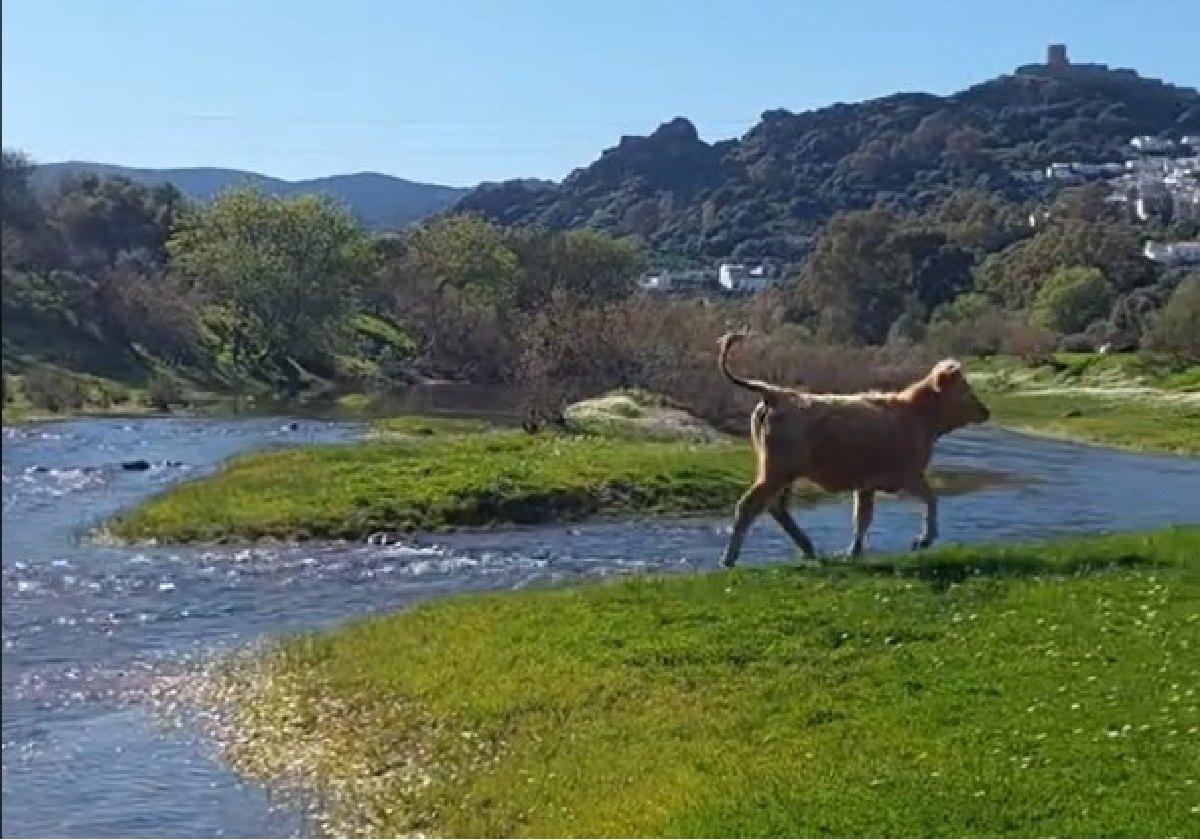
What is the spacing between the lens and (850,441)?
21.2 metres

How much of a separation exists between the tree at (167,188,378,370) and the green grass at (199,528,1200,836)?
6122 cm

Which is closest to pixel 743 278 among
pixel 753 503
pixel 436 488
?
pixel 436 488

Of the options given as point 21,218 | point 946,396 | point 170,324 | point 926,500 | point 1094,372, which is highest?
point 21,218

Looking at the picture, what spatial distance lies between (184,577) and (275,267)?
59.7 meters

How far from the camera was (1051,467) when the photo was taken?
49.3 meters

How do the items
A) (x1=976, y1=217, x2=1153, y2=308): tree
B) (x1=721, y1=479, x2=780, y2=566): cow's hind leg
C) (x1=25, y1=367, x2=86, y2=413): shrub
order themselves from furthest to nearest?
(x1=976, y1=217, x2=1153, y2=308): tree
(x1=721, y1=479, x2=780, y2=566): cow's hind leg
(x1=25, y1=367, x2=86, y2=413): shrub

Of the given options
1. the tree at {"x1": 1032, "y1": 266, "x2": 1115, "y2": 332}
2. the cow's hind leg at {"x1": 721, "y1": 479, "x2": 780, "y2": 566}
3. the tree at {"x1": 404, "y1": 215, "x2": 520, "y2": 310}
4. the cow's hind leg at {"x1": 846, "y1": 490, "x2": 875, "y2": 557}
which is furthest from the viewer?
the tree at {"x1": 1032, "y1": 266, "x2": 1115, "y2": 332}

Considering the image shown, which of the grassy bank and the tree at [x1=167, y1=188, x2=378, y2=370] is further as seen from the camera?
the tree at [x1=167, y1=188, x2=378, y2=370]

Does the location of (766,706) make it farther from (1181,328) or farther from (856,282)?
(856,282)

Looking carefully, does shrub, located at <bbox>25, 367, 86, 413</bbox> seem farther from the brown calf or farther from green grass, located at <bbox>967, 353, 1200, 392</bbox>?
green grass, located at <bbox>967, 353, 1200, 392</bbox>

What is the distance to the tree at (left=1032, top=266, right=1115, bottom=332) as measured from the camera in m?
115

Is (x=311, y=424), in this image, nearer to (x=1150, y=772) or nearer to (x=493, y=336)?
(x=493, y=336)

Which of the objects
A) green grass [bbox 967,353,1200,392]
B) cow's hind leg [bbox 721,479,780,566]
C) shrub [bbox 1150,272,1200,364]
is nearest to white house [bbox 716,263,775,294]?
green grass [bbox 967,353,1200,392]

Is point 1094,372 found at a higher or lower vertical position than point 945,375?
lower
